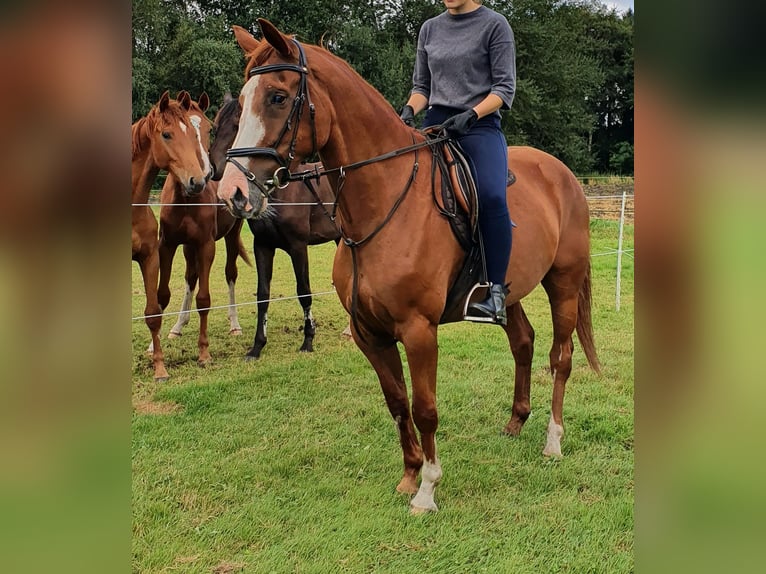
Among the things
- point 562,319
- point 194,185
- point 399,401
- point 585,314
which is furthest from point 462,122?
point 194,185

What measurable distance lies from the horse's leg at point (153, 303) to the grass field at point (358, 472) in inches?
7.8

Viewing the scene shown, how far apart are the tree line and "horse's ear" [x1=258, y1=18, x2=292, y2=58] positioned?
23.2 m

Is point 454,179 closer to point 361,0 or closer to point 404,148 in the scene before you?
point 404,148

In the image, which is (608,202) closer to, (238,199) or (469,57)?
(469,57)

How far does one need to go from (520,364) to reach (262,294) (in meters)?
3.67

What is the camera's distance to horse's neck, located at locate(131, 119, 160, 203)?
526cm

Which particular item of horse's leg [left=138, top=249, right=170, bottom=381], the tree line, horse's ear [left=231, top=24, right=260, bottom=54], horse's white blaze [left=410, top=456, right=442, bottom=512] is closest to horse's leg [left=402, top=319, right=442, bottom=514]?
horse's white blaze [left=410, top=456, right=442, bottom=512]

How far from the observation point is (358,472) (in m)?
3.83

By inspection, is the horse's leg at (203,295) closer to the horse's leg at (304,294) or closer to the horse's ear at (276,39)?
the horse's leg at (304,294)

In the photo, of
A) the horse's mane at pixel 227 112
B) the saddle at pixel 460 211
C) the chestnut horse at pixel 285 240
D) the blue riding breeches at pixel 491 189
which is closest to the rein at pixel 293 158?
the saddle at pixel 460 211

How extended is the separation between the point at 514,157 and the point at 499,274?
1408 mm
